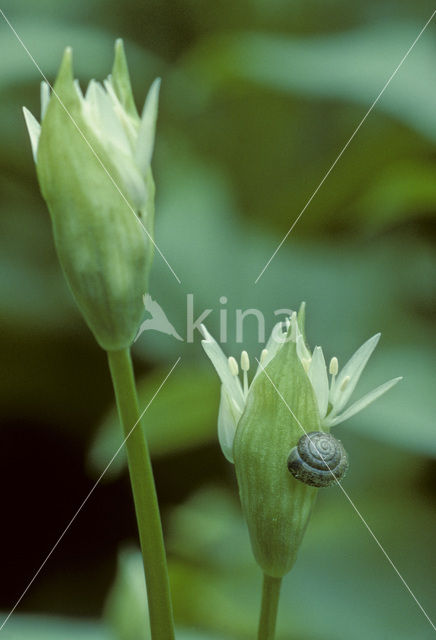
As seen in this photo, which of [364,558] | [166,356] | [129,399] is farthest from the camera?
[166,356]

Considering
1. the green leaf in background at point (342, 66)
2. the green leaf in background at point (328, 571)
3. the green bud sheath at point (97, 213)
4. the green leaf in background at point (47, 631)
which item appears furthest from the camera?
the green leaf in background at point (342, 66)

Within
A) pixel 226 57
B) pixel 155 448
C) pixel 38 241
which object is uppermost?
pixel 226 57

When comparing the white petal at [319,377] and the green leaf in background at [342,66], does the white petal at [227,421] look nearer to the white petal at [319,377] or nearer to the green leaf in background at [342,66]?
the white petal at [319,377]

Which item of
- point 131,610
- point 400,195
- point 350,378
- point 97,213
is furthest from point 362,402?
point 400,195

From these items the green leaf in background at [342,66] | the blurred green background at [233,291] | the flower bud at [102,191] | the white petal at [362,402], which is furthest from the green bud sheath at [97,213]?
the green leaf in background at [342,66]

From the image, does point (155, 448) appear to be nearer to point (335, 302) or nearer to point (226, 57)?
point (335, 302)

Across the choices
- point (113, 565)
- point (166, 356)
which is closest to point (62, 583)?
point (113, 565)
